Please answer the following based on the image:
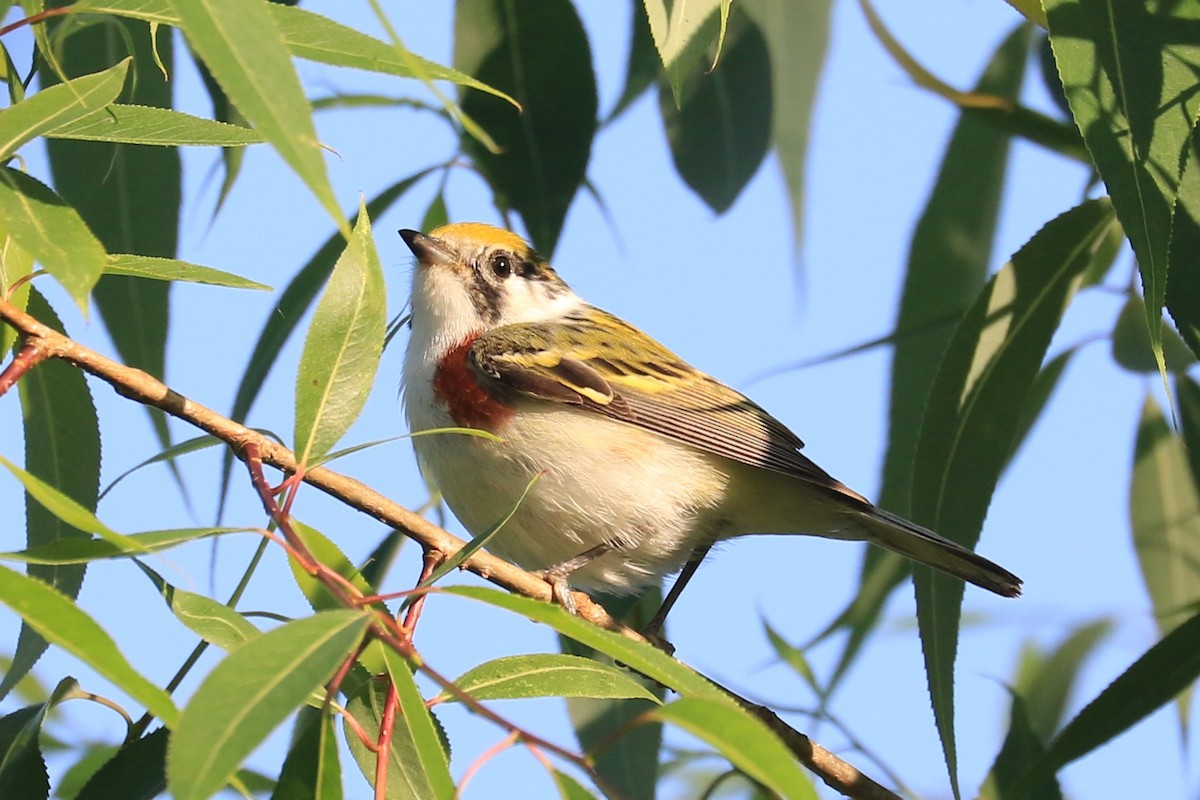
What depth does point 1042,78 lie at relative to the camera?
13.3 ft

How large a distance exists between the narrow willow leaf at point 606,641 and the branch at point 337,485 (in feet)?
1.55

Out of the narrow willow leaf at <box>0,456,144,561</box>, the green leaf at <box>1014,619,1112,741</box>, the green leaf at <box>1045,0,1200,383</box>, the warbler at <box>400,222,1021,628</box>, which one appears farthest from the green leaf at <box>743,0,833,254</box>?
the narrow willow leaf at <box>0,456,144,561</box>

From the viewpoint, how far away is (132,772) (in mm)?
2285

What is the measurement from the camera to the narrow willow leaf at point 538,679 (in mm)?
2020

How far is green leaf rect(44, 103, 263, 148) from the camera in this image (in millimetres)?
2041

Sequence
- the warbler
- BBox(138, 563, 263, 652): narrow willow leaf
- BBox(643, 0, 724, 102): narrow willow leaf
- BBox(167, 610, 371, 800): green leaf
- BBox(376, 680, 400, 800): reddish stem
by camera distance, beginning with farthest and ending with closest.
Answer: the warbler < BBox(643, 0, 724, 102): narrow willow leaf < BBox(138, 563, 263, 652): narrow willow leaf < BBox(376, 680, 400, 800): reddish stem < BBox(167, 610, 371, 800): green leaf

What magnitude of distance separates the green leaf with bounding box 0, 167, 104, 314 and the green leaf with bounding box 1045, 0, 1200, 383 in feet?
4.77

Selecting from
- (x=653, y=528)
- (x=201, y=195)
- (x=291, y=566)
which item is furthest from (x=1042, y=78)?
(x=291, y=566)

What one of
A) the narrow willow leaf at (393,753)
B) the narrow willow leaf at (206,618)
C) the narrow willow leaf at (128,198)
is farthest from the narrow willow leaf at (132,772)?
the narrow willow leaf at (128,198)

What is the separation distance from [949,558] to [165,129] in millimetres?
1916

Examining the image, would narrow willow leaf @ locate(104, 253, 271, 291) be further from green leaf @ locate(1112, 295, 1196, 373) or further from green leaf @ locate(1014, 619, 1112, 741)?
green leaf @ locate(1014, 619, 1112, 741)

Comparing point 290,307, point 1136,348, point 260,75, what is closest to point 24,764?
point 260,75

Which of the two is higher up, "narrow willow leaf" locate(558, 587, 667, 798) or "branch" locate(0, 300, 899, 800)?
"branch" locate(0, 300, 899, 800)

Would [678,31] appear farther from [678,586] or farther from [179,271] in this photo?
[678,586]
